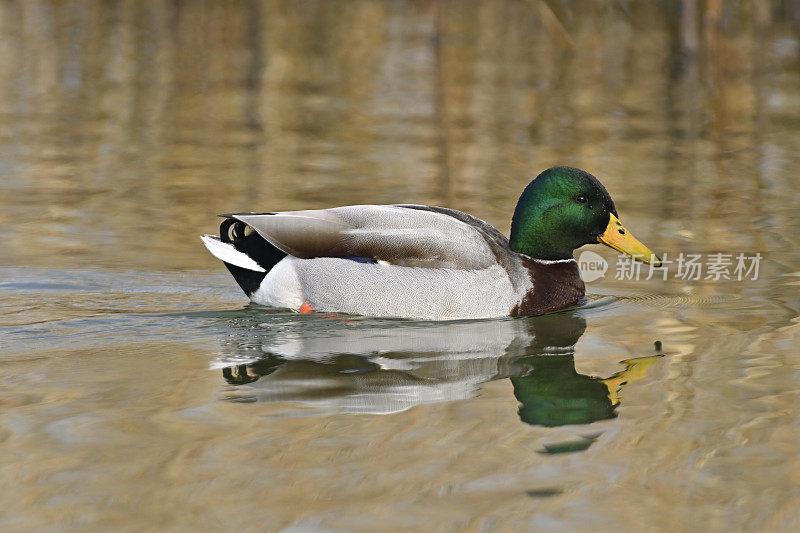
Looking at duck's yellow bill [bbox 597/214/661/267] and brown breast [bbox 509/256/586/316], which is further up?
duck's yellow bill [bbox 597/214/661/267]

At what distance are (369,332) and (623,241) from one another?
1.65 meters

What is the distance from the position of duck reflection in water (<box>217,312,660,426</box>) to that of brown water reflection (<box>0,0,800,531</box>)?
3cm

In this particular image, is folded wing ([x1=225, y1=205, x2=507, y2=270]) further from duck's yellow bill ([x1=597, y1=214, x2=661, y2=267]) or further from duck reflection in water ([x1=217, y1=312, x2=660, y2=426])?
duck's yellow bill ([x1=597, y1=214, x2=661, y2=267])

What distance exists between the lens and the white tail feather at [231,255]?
7035mm

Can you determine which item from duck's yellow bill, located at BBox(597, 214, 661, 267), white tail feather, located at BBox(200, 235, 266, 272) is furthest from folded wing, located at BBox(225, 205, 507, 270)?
duck's yellow bill, located at BBox(597, 214, 661, 267)

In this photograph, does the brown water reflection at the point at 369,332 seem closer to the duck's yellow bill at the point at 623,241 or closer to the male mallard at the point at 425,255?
the male mallard at the point at 425,255

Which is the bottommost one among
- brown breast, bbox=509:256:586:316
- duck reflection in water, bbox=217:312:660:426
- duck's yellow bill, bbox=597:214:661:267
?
duck reflection in water, bbox=217:312:660:426

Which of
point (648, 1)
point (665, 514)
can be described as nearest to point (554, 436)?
point (665, 514)

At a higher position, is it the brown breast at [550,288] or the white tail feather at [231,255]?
the white tail feather at [231,255]

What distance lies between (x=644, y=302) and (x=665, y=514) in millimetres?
3383

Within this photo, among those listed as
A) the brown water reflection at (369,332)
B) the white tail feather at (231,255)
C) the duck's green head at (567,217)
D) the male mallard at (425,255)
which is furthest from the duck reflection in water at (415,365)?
the duck's green head at (567,217)

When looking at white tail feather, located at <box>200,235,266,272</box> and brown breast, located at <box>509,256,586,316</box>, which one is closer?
brown breast, located at <box>509,256,586,316</box>

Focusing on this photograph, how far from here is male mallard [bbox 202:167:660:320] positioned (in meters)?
6.66

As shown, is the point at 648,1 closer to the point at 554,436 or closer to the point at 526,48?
the point at 526,48
